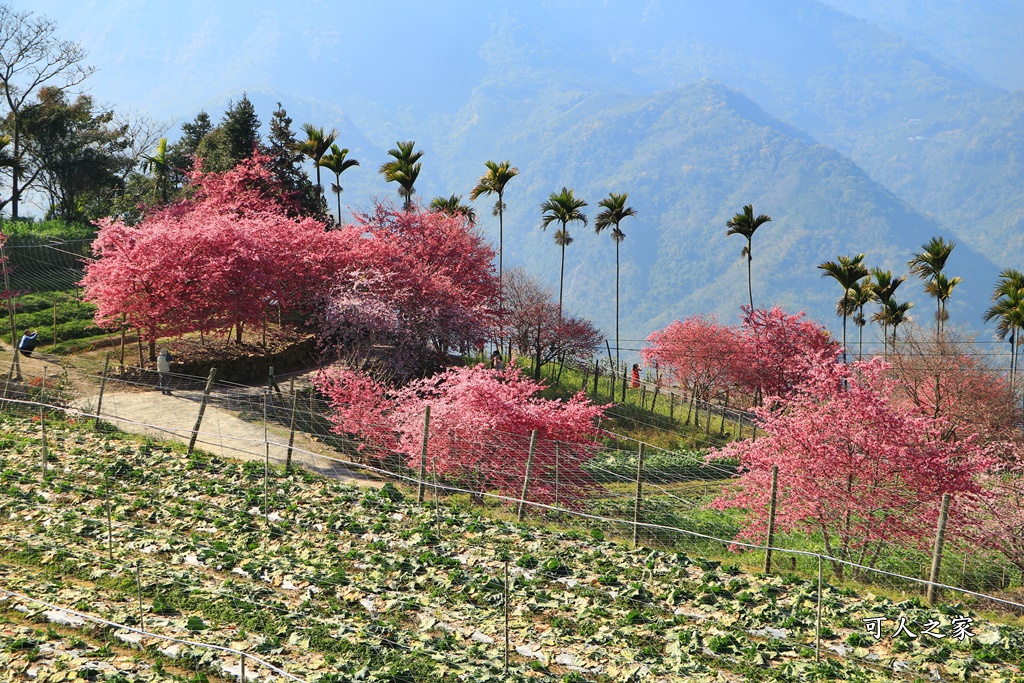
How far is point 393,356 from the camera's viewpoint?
1247 inches

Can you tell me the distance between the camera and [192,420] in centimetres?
2412

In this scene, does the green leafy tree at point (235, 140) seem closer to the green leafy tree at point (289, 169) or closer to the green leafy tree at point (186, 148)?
the green leafy tree at point (289, 169)

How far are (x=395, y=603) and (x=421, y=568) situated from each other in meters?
1.41

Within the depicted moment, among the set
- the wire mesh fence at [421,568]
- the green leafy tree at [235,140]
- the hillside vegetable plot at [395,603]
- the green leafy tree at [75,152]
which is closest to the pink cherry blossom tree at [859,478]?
the wire mesh fence at [421,568]

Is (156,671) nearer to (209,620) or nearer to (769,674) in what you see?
(209,620)

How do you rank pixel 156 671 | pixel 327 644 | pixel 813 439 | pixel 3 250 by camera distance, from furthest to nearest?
pixel 3 250, pixel 813 439, pixel 327 644, pixel 156 671

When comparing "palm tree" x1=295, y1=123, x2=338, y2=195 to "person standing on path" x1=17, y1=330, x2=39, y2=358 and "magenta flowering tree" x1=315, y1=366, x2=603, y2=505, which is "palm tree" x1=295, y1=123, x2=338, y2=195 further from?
"magenta flowering tree" x1=315, y1=366, x2=603, y2=505

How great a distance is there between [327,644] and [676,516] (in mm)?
11566

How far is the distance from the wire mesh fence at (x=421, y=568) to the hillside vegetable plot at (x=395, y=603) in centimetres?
4

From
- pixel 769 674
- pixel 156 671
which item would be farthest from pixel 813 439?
pixel 156 671

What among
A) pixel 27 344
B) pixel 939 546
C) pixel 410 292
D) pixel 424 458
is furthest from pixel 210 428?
pixel 939 546

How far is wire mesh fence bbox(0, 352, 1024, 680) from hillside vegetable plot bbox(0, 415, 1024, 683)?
0.13ft

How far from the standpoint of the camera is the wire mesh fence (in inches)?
437

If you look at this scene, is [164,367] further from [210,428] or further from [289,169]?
[289,169]
